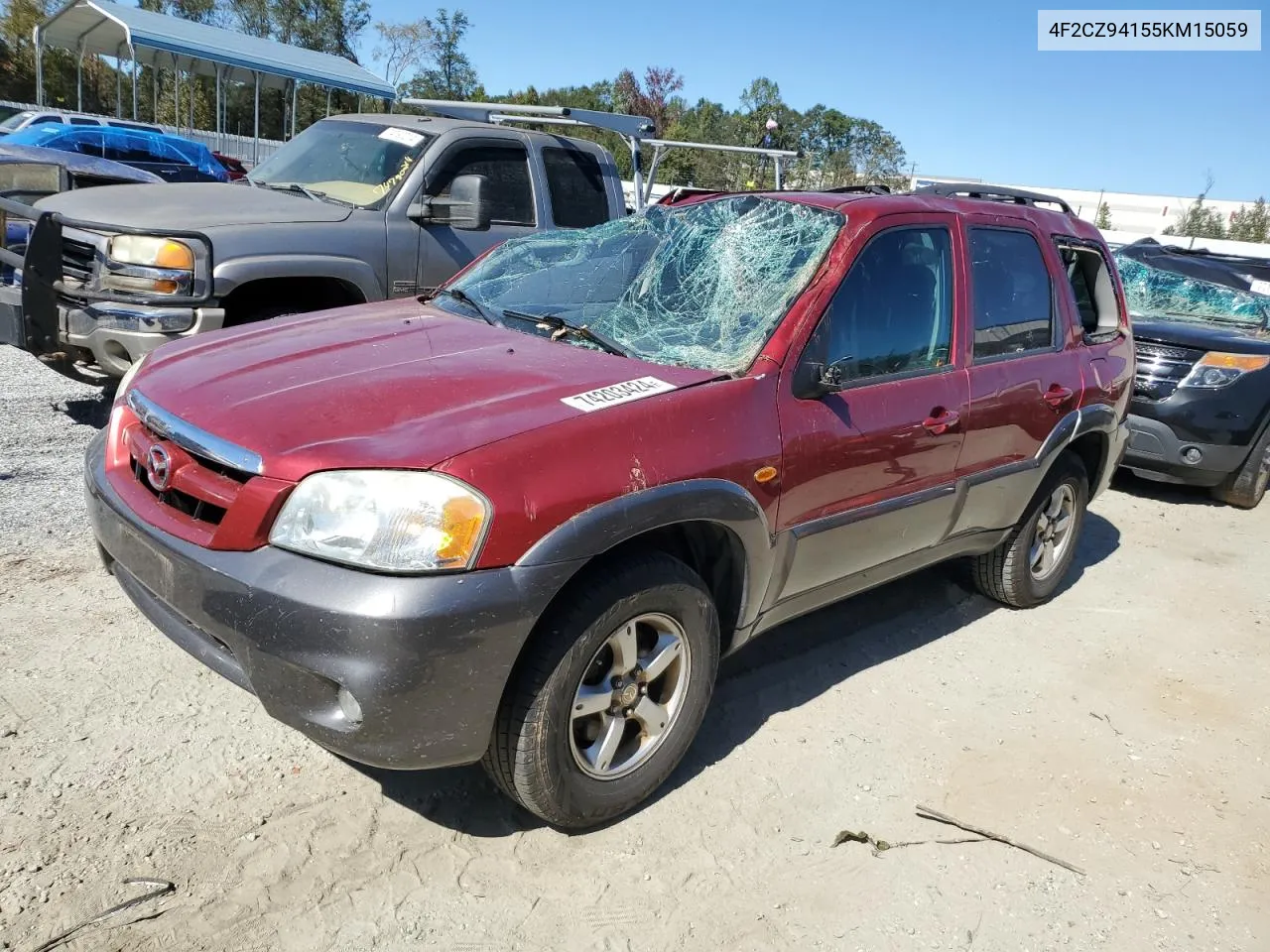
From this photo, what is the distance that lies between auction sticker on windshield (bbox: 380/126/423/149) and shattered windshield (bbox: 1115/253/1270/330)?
5619 millimetres

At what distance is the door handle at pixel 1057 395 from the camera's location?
4.09 metres

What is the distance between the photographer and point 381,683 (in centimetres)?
222

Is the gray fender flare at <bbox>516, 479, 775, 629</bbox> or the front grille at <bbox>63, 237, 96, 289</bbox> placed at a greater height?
the front grille at <bbox>63, 237, 96, 289</bbox>

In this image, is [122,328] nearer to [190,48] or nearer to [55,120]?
[55,120]

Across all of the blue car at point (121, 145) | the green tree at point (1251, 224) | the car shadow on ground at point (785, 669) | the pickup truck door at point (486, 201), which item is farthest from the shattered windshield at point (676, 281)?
the green tree at point (1251, 224)

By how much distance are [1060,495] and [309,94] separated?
35251 millimetres

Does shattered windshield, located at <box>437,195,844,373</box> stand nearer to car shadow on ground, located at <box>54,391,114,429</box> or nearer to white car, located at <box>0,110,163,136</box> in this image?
car shadow on ground, located at <box>54,391,114,429</box>

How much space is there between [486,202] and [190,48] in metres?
17.3

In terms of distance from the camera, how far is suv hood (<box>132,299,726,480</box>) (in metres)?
2.37

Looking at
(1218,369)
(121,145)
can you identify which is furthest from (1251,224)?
(121,145)

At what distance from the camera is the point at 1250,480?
23.1 ft

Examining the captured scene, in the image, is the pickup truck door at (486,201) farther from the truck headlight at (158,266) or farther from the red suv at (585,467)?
the red suv at (585,467)

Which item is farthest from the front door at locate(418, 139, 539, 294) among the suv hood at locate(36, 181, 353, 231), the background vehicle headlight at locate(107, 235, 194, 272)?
the background vehicle headlight at locate(107, 235, 194, 272)

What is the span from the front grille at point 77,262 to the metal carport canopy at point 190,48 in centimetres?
1711
